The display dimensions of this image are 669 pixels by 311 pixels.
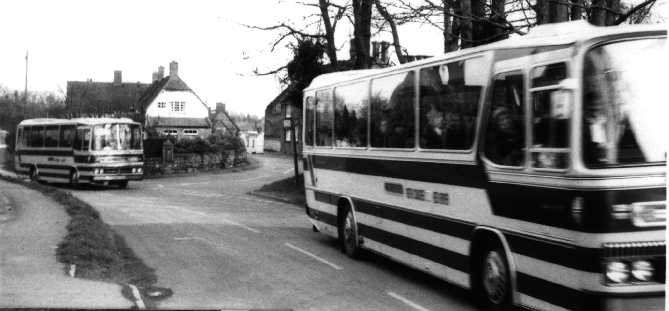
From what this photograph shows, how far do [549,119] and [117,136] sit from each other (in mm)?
27596

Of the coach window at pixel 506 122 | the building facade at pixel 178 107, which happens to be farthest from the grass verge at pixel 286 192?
the building facade at pixel 178 107

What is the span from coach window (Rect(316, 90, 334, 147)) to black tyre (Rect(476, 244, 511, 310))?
5623 mm

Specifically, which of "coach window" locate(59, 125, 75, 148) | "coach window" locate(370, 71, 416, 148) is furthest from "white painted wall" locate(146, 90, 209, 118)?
"coach window" locate(370, 71, 416, 148)

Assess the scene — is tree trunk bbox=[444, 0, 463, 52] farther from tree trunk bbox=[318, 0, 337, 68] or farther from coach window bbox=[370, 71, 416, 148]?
tree trunk bbox=[318, 0, 337, 68]

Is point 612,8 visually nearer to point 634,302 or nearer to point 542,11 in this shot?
point 542,11

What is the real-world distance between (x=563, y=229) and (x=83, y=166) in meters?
28.1

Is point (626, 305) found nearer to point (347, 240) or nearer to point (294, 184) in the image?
point (347, 240)

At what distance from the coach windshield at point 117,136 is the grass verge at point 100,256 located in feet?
55.2

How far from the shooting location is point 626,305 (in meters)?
6.14

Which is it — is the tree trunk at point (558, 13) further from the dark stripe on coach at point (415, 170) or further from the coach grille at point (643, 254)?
the coach grille at point (643, 254)

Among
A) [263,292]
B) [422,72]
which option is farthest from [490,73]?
[263,292]

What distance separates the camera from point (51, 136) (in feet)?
114

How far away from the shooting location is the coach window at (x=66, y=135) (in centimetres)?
3250

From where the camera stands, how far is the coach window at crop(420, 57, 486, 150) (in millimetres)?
8414
